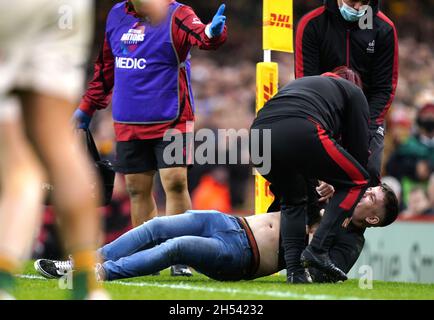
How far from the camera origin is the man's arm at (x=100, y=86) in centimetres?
805

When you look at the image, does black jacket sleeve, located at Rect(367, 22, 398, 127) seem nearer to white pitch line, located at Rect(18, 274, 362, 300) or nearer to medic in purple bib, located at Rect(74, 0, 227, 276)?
medic in purple bib, located at Rect(74, 0, 227, 276)

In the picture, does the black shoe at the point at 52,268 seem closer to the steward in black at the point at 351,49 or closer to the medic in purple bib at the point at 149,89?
the medic in purple bib at the point at 149,89

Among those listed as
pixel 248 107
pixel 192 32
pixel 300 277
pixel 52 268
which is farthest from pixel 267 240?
pixel 248 107

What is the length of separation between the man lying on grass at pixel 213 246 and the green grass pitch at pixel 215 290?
0.10 meters

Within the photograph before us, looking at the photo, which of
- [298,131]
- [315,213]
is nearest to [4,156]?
[298,131]

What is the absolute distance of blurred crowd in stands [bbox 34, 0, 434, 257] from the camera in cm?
1273

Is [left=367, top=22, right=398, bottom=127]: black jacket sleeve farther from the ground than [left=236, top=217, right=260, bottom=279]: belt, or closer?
farther from the ground

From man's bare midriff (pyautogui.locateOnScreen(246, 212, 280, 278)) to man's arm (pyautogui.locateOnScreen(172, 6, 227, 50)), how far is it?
4.23ft

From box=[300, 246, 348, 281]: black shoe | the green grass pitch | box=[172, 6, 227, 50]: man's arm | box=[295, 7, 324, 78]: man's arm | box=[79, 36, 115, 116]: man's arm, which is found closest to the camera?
the green grass pitch

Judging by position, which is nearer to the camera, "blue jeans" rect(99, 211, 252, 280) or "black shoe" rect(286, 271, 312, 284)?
"blue jeans" rect(99, 211, 252, 280)

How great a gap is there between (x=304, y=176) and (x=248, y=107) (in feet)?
29.5

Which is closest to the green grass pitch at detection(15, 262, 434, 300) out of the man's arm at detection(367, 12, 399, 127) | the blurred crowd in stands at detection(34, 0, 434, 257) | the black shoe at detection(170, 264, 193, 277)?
the black shoe at detection(170, 264, 193, 277)

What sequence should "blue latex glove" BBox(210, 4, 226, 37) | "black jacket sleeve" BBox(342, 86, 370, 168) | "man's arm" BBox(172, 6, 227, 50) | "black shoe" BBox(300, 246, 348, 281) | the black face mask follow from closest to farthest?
"black shoe" BBox(300, 246, 348, 281) < "black jacket sleeve" BBox(342, 86, 370, 168) < "blue latex glove" BBox(210, 4, 226, 37) < "man's arm" BBox(172, 6, 227, 50) < the black face mask
